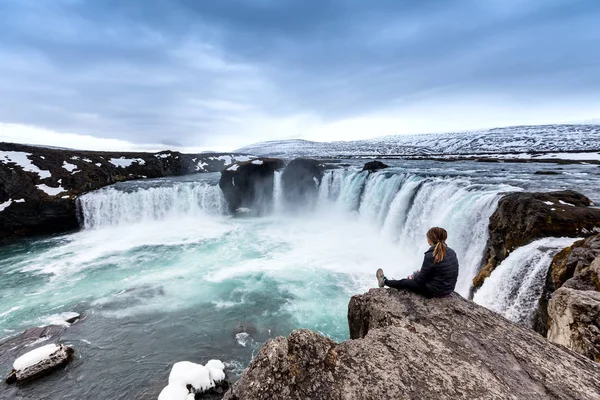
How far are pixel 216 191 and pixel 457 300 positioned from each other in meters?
33.2

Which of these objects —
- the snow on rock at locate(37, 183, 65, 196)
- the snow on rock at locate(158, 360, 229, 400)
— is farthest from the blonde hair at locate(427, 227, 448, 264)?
the snow on rock at locate(37, 183, 65, 196)

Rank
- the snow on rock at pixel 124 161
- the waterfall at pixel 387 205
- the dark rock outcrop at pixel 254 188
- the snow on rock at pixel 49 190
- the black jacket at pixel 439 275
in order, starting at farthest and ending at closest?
the snow on rock at pixel 124 161
the dark rock outcrop at pixel 254 188
the snow on rock at pixel 49 190
the waterfall at pixel 387 205
the black jacket at pixel 439 275

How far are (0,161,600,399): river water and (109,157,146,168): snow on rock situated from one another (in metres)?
18.1

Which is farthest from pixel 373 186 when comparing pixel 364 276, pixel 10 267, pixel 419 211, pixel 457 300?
pixel 10 267

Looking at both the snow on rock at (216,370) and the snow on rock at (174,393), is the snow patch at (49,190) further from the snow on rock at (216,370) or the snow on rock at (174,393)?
the snow on rock at (174,393)

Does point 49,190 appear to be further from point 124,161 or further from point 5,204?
point 124,161

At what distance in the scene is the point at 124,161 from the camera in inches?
1970

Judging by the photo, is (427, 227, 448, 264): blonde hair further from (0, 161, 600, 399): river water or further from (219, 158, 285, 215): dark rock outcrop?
(219, 158, 285, 215): dark rock outcrop

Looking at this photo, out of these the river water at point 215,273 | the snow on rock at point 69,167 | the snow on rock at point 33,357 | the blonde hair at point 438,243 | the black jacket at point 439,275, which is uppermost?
the snow on rock at point 69,167

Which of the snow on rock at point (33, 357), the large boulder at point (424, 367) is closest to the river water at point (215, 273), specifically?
the snow on rock at point (33, 357)

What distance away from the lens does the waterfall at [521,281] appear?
7754 millimetres

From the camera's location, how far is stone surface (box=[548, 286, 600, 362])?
411 centimetres

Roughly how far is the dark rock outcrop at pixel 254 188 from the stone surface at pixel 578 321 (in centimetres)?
3273

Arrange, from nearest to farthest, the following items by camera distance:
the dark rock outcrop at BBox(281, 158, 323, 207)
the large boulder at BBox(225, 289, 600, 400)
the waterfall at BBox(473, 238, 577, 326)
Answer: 1. the large boulder at BBox(225, 289, 600, 400)
2. the waterfall at BBox(473, 238, 577, 326)
3. the dark rock outcrop at BBox(281, 158, 323, 207)
